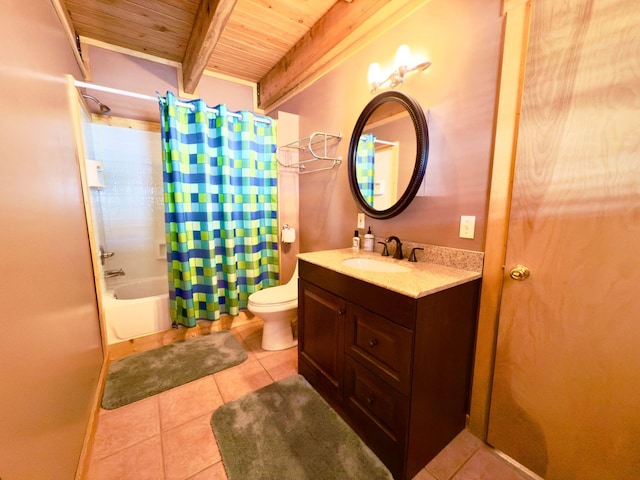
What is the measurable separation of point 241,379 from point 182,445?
0.50m

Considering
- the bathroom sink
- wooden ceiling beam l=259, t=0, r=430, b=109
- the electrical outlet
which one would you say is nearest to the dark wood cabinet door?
the bathroom sink

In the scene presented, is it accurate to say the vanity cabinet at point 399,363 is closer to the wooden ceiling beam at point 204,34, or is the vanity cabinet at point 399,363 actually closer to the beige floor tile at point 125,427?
the beige floor tile at point 125,427

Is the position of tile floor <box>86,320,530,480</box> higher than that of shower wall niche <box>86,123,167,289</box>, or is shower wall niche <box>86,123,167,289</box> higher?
shower wall niche <box>86,123,167,289</box>

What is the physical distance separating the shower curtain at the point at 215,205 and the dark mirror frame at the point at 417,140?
3.21 feet

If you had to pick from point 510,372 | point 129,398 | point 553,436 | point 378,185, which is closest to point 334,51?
point 378,185

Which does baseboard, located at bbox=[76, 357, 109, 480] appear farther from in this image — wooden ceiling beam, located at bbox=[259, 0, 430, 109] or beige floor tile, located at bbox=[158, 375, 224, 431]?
wooden ceiling beam, located at bbox=[259, 0, 430, 109]

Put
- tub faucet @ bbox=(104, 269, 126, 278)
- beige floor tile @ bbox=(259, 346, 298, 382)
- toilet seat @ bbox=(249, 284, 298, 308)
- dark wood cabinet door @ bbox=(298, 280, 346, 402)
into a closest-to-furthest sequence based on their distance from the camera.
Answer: dark wood cabinet door @ bbox=(298, 280, 346, 402) < beige floor tile @ bbox=(259, 346, 298, 382) < toilet seat @ bbox=(249, 284, 298, 308) < tub faucet @ bbox=(104, 269, 126, 278)

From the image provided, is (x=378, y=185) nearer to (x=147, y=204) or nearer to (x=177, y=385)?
(x=177, y=385)

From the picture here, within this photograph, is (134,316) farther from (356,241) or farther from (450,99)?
(450,99)

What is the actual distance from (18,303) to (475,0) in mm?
2135

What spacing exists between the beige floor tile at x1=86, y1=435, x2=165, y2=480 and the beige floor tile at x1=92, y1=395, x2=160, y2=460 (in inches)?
1.7

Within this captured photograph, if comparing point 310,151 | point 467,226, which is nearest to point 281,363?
point 467,226

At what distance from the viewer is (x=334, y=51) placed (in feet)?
6.27

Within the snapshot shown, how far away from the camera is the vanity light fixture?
1.41 m
